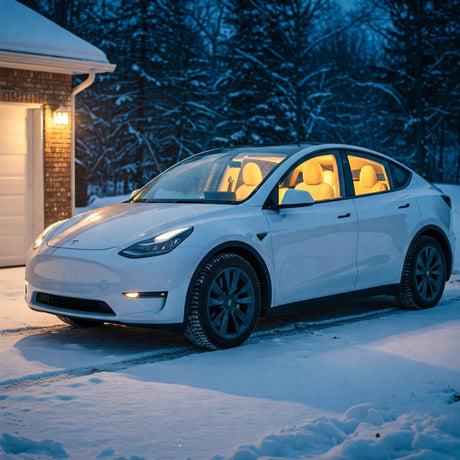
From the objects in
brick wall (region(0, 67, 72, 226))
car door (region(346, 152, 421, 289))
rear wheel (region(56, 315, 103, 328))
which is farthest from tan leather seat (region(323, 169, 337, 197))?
brick wall (region(0, 67, 72, 226))

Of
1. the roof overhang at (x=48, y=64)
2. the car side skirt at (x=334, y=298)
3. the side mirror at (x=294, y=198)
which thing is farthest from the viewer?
the roof overhang at (x=48, y=64)

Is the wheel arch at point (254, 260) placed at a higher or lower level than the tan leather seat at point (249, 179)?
lower

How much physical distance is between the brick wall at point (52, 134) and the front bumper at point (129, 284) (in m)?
6.75

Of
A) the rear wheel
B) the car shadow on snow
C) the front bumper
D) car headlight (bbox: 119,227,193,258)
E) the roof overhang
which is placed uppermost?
the roof overhang

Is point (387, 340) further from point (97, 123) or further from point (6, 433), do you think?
point (97, 123)

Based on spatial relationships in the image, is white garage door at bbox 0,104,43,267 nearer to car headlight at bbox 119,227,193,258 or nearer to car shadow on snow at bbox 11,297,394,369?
car shadow on snow at bbox 11,297,394,369

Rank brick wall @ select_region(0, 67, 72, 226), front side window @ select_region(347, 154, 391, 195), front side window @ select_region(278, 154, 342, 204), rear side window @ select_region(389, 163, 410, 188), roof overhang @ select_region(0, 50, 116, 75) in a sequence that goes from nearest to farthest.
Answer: front side window @ select_region(278, 154, 342, 204)
front side window @ select_region(347, 154, 391, 195)
rear side window @ select_region(389, 163, 410, 188)
roof overhang @ select_region(0, 50, 116, 75)
brick wall @ select_region(0, 67, 72, 226)

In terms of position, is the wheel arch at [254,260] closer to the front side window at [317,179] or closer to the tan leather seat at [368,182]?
the front side window at [317,179]

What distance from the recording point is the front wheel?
8484 mm

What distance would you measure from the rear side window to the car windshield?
145cm

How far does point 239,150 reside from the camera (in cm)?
796

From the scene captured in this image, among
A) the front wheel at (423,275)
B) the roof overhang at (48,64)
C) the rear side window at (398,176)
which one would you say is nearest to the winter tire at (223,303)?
the front wheel at (423,275)

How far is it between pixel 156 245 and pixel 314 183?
82.9 inches

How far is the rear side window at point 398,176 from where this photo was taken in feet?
28.2
